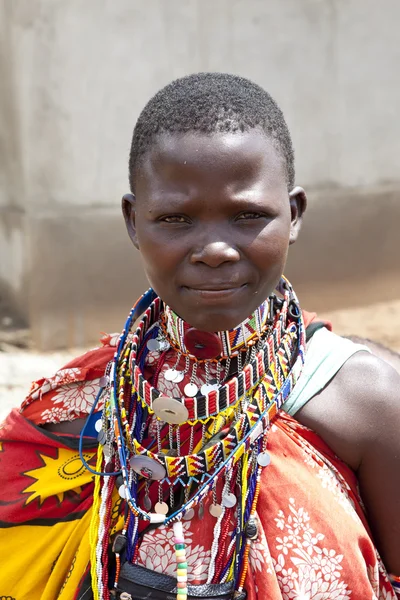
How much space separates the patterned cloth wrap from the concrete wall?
3295 mm

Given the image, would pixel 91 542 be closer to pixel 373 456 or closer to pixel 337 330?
pixel 373 456

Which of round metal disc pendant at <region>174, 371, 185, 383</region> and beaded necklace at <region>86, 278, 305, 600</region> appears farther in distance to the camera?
round metal disc pendant at <region>174, 371, 185, 383</region>

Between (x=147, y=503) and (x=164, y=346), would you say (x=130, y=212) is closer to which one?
(x=164, y=346)

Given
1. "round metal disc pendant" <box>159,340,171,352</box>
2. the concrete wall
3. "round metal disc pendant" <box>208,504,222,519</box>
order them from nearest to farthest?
"round metal disc pendant" <box>208,504,222,519</box> < "round metal disc pendant" <box>159,340,171,352</box> < the concrete wall

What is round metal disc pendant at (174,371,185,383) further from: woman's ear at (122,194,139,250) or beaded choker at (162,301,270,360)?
woman's ear at (122,194,139,250)

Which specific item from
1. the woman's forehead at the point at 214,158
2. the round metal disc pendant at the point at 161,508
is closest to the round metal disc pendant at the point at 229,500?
the round metal disc pendant at the point at 161,508

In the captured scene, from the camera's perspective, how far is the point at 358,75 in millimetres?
5688

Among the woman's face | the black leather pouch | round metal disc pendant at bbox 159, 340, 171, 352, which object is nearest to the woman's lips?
the woman's face

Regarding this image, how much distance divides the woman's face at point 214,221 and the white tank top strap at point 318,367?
20 cm

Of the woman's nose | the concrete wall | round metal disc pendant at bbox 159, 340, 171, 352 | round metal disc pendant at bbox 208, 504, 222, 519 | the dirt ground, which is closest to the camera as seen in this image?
the woman's nose

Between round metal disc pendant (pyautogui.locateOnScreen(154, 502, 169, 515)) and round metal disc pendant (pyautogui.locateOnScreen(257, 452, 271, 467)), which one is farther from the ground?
round metal disc pendant (pyautogui.locateOnScreen(257, 452, 271, 467))

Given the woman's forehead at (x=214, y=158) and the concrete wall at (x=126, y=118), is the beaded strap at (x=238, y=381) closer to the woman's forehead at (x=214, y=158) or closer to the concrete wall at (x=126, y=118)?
the woman's forehead at (x=214, y=158)

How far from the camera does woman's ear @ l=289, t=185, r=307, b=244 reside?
1.62m

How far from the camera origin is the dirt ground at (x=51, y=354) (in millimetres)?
4551
